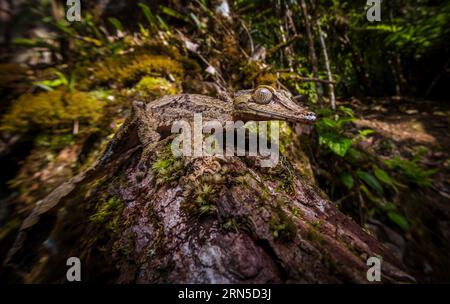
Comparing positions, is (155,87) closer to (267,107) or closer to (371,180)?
(267,107)

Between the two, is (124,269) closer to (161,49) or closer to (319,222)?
(319,222)

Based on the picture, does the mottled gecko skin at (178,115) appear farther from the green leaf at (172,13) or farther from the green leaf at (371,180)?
the green leaf at (172,13)

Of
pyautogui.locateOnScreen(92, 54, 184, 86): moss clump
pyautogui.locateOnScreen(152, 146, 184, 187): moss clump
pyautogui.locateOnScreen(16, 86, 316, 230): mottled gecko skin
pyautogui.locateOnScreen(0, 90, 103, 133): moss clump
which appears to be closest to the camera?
pyautogui.locateOnScreen(152, 146, 184, 187): moss clump

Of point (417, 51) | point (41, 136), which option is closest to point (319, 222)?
point (41, 136)

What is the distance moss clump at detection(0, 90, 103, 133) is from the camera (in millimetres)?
3221

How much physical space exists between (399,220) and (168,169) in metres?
4.24

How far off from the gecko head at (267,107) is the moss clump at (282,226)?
1.32m

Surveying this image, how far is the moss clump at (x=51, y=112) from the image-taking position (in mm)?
3221

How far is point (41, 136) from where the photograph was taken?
328 cm

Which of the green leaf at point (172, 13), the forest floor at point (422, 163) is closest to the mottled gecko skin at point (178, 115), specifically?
the forest floor at point (422, 163)

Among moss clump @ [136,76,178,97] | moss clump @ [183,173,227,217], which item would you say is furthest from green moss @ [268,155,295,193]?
moss clump @ [136,76,178,97]

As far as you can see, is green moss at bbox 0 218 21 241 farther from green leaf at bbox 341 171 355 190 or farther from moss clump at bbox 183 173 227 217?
green leaf at bbox 341 171 355 190

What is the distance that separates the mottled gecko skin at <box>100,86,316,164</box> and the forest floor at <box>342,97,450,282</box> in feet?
10.1

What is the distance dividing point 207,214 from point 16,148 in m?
3.25
